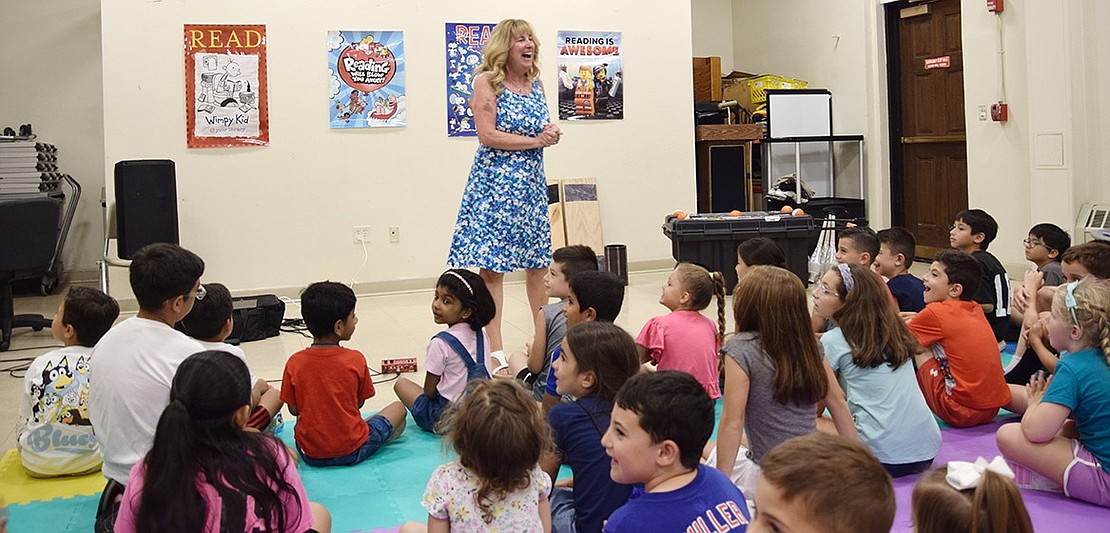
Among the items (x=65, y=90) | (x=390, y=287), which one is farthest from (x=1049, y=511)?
(x=65, y=90)

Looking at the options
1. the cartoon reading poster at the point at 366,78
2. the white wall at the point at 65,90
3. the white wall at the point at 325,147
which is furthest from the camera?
the white wall at the point at 65,90

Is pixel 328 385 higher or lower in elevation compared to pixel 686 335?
lower

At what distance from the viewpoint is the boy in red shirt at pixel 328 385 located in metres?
3.69

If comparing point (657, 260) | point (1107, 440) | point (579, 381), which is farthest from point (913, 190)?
point (579, 381)

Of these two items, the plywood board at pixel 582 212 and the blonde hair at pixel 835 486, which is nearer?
the blonde hair at pixel 835 486

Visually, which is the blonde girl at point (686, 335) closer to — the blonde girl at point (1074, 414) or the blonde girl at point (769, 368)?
the blonde girl at point (769, 368)

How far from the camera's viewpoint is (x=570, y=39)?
28.1ft

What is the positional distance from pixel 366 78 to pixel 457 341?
4540mm

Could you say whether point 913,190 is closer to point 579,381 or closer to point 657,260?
point 657,260

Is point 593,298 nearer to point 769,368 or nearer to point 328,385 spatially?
point 769,368

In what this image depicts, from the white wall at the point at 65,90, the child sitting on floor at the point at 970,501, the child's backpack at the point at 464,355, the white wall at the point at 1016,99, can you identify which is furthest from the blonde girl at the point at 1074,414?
the white wall at the point at 65,90

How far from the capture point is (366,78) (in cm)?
810

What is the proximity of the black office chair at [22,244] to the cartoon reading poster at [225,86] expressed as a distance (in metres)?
1.39

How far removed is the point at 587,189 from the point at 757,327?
5.68 meters
